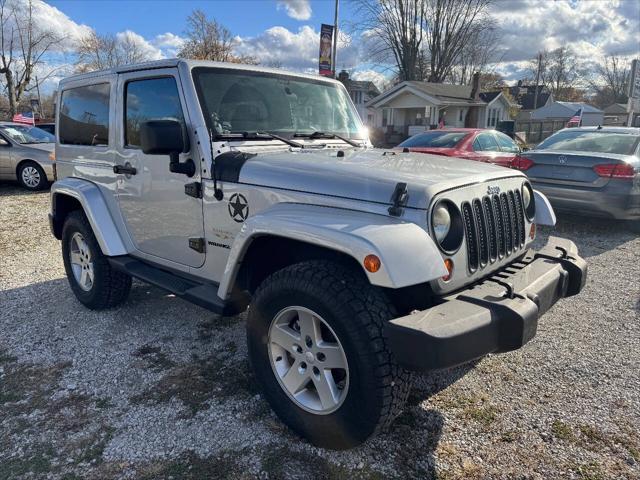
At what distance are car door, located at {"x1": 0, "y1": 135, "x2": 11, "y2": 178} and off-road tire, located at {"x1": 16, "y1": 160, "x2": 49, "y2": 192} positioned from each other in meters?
0.16

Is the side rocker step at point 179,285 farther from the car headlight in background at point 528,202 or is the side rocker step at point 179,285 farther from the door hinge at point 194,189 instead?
the car headlight in background at point 528,202

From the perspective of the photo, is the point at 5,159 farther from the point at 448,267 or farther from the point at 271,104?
the point at 448,267

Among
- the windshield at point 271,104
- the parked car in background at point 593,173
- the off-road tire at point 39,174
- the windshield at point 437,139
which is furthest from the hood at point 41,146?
the parked car in background at point 593,173

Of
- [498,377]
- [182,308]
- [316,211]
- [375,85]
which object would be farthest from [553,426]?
[375,85]

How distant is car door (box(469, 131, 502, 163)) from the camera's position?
9594 millimetres

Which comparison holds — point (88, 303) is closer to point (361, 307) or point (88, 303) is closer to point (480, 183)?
point (361, 307)

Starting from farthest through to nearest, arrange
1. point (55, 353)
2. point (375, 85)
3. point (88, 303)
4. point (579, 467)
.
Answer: point (375, 85), point (88, 303), point (55, 353), point (579, 467)

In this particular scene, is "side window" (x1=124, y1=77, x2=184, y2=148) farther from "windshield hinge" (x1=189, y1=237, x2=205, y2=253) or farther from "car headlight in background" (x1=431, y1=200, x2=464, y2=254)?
"car headlight in background" (x1=431, y1=200, x2=464, y2=254)

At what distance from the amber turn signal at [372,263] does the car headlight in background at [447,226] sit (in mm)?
416

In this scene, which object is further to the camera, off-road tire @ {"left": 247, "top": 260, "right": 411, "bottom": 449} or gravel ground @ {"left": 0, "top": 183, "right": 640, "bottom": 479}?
gravel ground @ {"left": 0, "top": 183, "right": 640, "bottom": 479}

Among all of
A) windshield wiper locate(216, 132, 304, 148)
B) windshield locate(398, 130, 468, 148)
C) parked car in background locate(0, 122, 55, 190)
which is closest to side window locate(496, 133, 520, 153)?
windshield locate(398, 130, 468, 148)

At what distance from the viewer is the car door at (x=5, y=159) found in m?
10.7

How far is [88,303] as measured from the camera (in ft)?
14.4

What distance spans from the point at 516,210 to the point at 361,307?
136 centimetres
